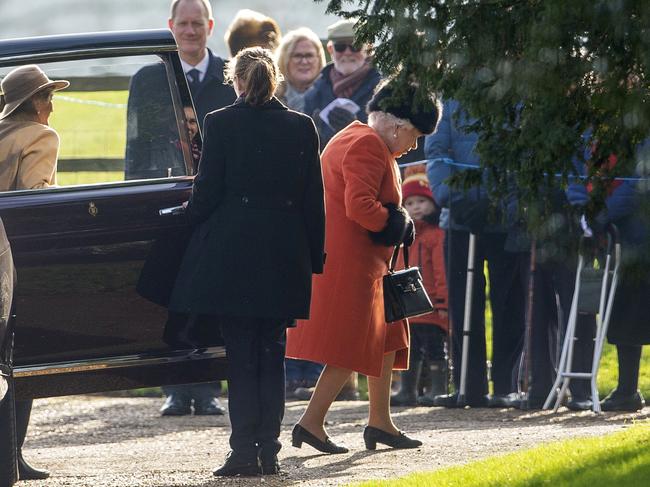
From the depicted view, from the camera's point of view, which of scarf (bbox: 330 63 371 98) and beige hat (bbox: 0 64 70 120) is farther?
scarf (bbox: 330 63 371 98)

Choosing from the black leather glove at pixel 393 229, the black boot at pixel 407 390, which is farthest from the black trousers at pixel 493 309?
the black leather glove at pixel 393 229

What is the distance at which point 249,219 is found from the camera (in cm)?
718

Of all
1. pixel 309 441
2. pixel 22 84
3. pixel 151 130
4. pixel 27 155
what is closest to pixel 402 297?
pixel 309 441

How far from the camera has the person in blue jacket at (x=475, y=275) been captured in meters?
10.7

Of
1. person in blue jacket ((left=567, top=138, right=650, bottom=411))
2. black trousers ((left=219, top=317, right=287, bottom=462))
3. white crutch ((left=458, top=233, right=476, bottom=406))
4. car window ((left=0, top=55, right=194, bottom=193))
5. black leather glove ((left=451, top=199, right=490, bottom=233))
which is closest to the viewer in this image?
black trousers ((left=219, top=317, right=287, bottom=462))

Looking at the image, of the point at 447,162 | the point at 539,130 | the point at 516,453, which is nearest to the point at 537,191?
the point at 539,130

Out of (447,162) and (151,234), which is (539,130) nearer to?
(151,234)

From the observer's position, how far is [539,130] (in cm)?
659

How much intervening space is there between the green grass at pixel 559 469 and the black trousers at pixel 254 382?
2.45 ft

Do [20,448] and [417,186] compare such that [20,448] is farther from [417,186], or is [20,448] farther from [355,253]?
[417,186]

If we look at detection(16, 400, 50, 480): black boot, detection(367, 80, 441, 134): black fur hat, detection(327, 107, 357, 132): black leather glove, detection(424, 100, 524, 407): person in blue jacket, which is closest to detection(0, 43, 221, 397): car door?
detection(16, 400, 50, 480): black boot

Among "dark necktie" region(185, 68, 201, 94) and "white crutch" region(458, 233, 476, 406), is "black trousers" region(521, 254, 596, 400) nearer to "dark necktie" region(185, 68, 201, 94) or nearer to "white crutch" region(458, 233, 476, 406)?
"white crutch" region(458, 233, 476, 406)

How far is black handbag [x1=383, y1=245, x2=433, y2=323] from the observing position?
320 inches

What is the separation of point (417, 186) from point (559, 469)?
511 cm
